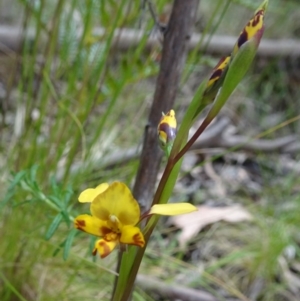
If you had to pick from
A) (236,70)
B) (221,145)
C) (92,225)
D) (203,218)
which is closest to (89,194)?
(92,225)

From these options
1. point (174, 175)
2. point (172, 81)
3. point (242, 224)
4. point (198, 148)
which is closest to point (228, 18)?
point (198, 148)

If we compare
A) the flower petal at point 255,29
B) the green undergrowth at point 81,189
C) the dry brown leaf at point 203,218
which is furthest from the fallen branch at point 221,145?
the flower petal at point 255,29

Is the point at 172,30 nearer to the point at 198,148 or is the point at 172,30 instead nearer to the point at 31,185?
the point at 31,185

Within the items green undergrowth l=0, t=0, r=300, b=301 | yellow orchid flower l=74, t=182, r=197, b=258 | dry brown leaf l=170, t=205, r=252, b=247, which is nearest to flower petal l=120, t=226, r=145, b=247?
yellow orchid flower l=74, t=182, r=197, b=258

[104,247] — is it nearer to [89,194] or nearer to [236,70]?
[89,194]

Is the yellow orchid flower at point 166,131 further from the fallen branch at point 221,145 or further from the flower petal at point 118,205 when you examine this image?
the fallen branch at point 221,145

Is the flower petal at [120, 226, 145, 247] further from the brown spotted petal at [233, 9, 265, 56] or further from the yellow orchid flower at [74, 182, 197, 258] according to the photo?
the brown spotted petal at [233, 9, 265, 56]

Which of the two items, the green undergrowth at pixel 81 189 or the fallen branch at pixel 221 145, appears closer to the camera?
the green undergrowth at pixel 81 189
